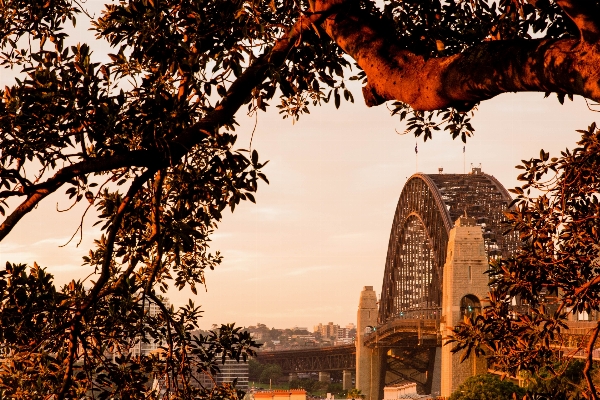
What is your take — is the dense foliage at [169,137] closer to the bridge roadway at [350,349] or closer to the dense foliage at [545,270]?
the dense foliage at [545,270]

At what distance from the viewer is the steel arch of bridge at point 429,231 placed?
9094 cm

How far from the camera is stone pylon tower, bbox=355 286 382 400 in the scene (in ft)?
318

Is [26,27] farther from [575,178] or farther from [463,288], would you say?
[463,288]

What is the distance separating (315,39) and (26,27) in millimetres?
2993

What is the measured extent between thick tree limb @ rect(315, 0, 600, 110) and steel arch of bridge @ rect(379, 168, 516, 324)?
72.1 meters

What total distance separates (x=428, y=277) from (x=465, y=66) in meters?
104

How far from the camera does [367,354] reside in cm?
9900

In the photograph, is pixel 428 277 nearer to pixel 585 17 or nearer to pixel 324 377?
pixel 324 377

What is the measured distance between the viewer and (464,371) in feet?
191

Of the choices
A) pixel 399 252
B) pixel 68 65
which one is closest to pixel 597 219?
pixel 68 65

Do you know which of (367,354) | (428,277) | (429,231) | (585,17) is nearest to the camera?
(585,17)

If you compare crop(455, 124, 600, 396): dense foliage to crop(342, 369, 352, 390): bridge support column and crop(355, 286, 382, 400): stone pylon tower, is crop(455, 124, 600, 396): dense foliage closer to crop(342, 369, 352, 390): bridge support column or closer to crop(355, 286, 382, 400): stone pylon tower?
crop(355, 286, 382, 400): stone pylon tower

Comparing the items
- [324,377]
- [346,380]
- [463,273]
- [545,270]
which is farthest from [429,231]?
[545,270]

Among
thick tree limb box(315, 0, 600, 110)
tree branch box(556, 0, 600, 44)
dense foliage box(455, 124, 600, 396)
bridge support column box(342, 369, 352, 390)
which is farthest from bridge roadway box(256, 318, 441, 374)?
tree branch box(556, 0, 600, 44)
